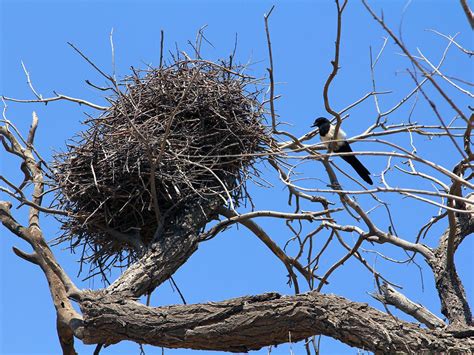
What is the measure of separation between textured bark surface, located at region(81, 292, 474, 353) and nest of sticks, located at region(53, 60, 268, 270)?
1085mm

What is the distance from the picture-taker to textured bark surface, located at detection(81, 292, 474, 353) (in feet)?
14.8

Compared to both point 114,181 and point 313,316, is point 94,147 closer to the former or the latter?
point 114,181

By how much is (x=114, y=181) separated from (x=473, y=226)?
270cm

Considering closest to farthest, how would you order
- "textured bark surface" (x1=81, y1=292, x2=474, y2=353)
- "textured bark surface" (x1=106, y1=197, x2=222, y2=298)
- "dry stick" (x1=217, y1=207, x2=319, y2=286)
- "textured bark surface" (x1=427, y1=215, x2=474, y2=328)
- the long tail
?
"textured bark surface" (x1=81, y1=292, x2=474, y2=353) → "textured bark surface" (x1=427, y1=215, x2=474, y2=328) → "textured bark surface" (x1=106, y1=197, x2=222, y2=298) → "dry stick" (x1=217, y1=207, x2=319, y2=286) → the long tail

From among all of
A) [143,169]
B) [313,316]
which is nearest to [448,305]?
[313,316]

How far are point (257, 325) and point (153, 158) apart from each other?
5.76ft

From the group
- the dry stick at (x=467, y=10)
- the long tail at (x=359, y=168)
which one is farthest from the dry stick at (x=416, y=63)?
the long tail at (x=359, y=168)

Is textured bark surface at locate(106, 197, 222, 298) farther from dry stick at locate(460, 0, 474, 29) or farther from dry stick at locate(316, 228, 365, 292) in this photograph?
dry stick at locate(460, 0, 474, 29)

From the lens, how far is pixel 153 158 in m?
6.05

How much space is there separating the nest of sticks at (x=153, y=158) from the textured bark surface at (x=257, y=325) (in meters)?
1.08

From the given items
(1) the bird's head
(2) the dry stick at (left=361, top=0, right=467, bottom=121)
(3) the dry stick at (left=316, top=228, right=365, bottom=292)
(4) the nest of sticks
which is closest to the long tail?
(1) the bird's head

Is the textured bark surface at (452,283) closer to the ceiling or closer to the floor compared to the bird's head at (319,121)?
closer to the floor

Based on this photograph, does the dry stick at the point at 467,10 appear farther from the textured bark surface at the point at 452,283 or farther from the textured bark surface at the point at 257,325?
the textured bark surface at the point at 452,283

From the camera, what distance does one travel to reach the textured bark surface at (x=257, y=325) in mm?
4508
